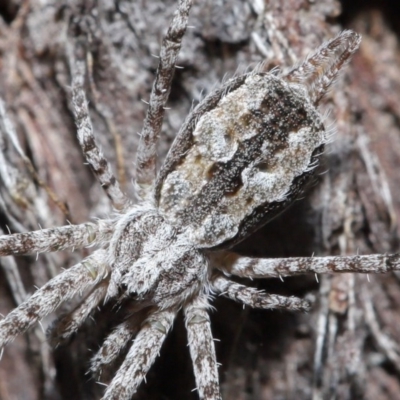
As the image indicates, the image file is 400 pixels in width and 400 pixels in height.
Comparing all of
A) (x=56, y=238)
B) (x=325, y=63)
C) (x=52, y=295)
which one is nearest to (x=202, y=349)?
(x=52, y=295)

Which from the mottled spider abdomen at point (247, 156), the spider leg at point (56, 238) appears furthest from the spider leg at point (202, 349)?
the spider leg at point (56, 238)

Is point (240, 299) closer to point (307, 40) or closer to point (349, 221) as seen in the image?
point (349, 221)

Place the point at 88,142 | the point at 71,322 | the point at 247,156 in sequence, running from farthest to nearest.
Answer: the point at 88,142, the point at 71,322, the point at 247,156

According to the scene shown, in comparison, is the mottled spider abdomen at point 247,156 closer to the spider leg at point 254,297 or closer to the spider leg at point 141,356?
the spider leg at point 254,297

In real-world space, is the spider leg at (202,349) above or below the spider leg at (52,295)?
below

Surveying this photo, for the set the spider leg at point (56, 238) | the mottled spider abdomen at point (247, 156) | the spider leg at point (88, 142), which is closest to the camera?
the mottled spider abdomen at point (247, 156)

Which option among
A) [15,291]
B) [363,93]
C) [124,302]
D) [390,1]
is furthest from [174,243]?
[390,1]

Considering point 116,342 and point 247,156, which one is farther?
point 116,342

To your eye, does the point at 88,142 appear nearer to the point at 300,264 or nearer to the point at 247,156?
the point at 247,156
